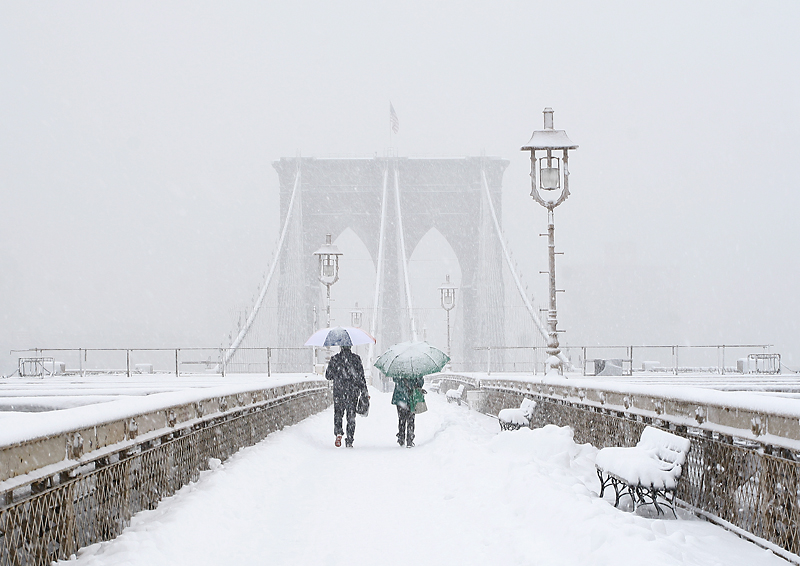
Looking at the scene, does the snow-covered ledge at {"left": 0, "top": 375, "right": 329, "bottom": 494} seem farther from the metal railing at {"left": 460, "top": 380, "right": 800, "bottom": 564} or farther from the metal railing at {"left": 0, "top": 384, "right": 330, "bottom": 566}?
the metal railing at {"left": 460, "top": 380, "right": 800, "bottom": 564}

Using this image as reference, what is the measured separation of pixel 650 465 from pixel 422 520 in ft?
5.20

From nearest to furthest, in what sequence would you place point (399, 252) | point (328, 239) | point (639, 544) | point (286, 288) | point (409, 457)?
point (639, 544) → point (409, 457) → point (328, 239) → point (286, 288) → point (399, 252)

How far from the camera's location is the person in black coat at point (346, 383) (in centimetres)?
1058

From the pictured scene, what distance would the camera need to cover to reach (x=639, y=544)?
4.43m

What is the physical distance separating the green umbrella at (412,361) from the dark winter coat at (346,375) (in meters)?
0.27

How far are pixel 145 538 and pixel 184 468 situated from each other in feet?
6.03

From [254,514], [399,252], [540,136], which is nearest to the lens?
[254,514]

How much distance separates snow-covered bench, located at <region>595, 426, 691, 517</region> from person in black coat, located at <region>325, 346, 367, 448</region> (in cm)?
461

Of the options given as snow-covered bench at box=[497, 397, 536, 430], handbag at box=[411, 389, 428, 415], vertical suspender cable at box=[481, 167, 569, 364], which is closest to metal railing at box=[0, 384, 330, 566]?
handbag at box=[411, 389, 428, 415]

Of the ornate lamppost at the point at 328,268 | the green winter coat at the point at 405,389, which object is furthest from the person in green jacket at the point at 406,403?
the ornate lamppost at the point at 328,268

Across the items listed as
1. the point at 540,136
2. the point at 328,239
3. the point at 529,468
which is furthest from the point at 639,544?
the point at 328,239

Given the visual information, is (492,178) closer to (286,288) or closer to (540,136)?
(286,288)

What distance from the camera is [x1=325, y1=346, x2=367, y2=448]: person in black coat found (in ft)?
34.7

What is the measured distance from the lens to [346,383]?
10.6 m
